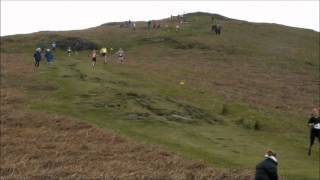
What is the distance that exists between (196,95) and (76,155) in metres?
21.0

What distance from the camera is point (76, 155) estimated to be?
31984 millimetres

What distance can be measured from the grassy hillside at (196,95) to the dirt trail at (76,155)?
4.50 feet

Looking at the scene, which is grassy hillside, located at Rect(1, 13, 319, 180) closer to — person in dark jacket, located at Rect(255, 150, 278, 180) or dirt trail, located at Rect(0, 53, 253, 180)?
dirt trail, located at Rect(0, 53, 253, 180)

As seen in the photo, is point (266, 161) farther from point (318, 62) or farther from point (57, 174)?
point (318, 62)

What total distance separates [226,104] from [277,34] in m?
77.7

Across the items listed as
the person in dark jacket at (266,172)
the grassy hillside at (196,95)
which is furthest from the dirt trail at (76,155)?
the person in dark jacket at (266,172)

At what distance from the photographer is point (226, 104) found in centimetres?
4825

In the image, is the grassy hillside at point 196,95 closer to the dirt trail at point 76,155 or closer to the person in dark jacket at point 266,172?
the dirt trail at point 76,155

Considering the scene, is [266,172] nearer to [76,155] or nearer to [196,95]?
[76,155]

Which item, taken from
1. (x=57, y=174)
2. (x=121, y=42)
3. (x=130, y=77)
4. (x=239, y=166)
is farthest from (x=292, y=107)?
(x=121, y=42)

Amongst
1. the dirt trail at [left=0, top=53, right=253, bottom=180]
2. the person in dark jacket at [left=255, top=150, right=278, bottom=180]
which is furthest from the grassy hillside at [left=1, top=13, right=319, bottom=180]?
the person in dark jacket at [left=255, top=150, right=278, bottom=180]

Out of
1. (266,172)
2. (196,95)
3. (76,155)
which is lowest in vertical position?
(76,155)

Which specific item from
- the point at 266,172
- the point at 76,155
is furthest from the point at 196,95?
the point at 266,172

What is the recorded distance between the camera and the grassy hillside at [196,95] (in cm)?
3406
